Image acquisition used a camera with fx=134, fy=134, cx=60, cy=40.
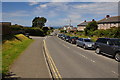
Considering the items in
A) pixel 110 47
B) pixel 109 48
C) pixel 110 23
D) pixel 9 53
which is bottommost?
pixel 9 53

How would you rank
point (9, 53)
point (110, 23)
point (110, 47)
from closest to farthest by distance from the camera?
1. point (110, 47)
2. point (9, 53)
3. point (110, 23)

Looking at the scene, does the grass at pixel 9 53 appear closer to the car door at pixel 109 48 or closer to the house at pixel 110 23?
the car door at pixel 109 48

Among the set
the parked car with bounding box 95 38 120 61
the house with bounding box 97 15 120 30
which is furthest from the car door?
the house with bounding box 97 15 120 30

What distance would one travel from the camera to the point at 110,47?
13180 millimetres

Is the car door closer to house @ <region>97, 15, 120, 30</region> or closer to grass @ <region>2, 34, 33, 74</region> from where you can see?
grass @ <region>2, 34, 33, 74</region>

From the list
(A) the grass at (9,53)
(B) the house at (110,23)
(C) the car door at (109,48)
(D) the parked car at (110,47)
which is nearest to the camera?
(A) the grass at (9,53)

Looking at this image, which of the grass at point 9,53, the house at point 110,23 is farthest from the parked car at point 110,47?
the house at point 110,23

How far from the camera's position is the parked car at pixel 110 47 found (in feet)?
40.9

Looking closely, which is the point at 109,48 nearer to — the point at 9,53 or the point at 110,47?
the point at 110,47

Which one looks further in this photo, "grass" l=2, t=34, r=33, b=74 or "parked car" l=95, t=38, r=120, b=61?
"parked car" l=95, t=38, r=120, b=61

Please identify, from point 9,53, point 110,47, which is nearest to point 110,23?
point 110,47

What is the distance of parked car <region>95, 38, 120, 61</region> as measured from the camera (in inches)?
491

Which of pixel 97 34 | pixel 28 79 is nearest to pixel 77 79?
pixel 28 79

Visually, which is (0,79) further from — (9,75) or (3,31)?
(3,31)
